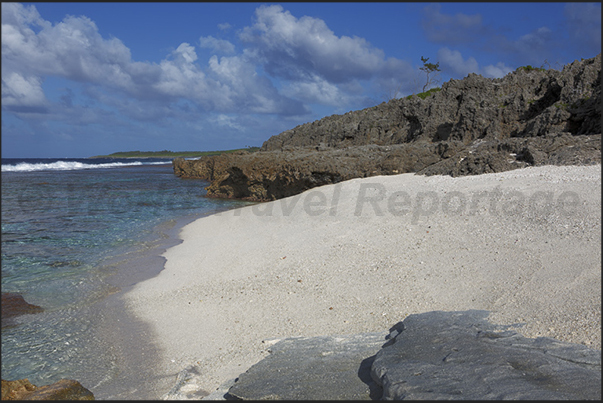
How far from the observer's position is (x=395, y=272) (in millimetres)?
5656

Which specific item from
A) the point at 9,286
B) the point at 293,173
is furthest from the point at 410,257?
the point at 293,173

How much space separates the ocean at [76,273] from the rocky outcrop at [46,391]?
0.23m

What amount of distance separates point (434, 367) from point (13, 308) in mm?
6080

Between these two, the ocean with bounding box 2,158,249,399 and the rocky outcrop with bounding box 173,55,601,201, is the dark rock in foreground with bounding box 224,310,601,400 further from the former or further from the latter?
the rocky outcrop with bounding box 173,55,601,201

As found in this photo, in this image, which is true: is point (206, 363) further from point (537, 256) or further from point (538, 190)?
point (538, 190)

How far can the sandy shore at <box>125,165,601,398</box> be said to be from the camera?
4180 millimetres

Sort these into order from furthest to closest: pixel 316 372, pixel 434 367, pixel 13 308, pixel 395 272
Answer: pixel 13 308, pixel 395 272, pixel 316 372, pixel 434 367

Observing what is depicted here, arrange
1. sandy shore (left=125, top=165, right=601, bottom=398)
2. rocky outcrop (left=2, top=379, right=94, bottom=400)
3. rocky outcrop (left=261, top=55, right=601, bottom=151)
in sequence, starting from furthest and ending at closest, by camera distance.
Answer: rocky outcrop (left=261, top=55, right=601, bottom=151) → sandy shore (left=125, top=165, right=601, bottom=398) → rocky outcrop (left=2, top=379, right=94, bottom=400)

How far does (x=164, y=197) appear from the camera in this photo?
20266 millimetres

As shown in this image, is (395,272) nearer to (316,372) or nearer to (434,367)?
(316,372)

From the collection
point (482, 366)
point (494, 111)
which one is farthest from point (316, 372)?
point (494, 111)

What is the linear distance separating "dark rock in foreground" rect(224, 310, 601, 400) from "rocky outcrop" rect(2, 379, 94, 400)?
148 cm

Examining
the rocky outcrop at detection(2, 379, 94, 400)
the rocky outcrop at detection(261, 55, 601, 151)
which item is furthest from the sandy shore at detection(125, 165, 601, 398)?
the rocky outcrop at detection(261, 55, 601, 151)

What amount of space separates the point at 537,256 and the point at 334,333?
2708 mm
